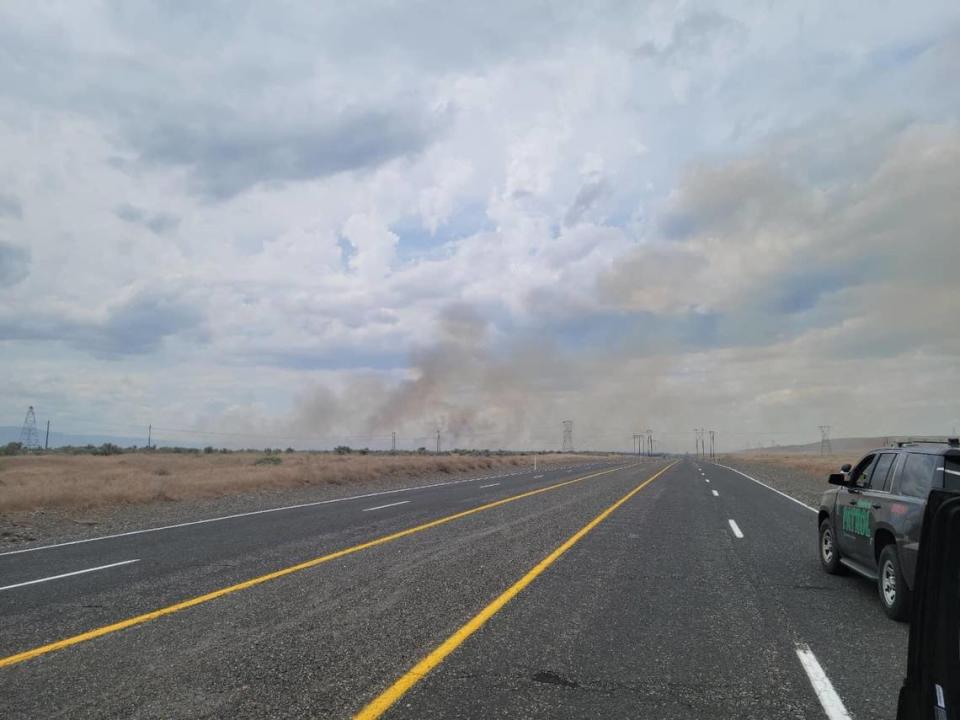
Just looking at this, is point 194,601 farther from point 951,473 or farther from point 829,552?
point 829,552

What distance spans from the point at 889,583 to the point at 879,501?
96 centimetres

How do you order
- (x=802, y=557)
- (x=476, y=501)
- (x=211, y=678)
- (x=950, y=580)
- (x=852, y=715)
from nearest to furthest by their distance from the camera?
(x=950, y=580) < (x=852, y=715) < (x=211, y=678) < (x=802, y=557) < (x=476, y=501)

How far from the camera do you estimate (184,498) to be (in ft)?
76.7

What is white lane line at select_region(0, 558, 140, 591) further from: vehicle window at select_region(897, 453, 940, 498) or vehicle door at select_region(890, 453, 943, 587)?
vehicle window at select_region(897, 453, 940, 498)

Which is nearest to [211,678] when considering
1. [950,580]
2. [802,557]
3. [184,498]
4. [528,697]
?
[528,697]

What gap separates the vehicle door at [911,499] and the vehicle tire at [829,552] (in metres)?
2.09

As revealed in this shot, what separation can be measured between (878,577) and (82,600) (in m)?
9.42

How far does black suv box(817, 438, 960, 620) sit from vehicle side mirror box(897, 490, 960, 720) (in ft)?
14.6

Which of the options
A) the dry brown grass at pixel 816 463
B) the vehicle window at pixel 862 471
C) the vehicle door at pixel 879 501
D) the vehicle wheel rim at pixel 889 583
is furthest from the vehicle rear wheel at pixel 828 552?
the dry brown grass at pixel 816 463

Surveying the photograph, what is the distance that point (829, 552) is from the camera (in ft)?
31.1

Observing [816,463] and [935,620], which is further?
[816,463]

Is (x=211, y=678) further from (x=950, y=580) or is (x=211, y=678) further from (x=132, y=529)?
(x=132, y=529)

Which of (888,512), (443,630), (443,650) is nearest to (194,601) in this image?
(443,630)

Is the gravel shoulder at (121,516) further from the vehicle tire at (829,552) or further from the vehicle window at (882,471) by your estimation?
the vehicle window at (882,471)
